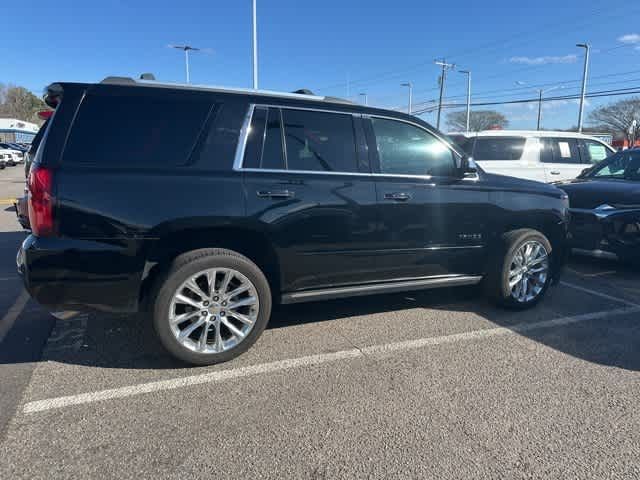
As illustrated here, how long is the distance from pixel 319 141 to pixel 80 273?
6.39 feet

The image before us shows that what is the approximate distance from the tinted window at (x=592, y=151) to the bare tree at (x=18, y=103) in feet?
333

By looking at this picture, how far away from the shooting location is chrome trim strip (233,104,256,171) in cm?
329

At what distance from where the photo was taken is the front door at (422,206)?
151 inches

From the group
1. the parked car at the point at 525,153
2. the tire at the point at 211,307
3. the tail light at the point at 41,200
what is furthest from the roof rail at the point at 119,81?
the parked car at the point at 525,153

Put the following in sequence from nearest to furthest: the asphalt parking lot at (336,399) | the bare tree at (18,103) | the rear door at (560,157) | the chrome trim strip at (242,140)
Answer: the asphalt parking lot at (336,399), the chrome trim strip at (242,140), the rear door at (560,157), the bare tree at (18,103)

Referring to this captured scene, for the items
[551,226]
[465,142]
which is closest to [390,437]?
[551,226]

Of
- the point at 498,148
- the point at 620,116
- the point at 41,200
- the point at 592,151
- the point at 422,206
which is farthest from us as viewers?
the point at 620,116

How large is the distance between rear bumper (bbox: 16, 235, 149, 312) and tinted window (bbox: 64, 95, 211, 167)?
1.83 feet

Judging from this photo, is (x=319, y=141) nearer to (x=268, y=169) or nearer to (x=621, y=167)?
(x=268, y=169)

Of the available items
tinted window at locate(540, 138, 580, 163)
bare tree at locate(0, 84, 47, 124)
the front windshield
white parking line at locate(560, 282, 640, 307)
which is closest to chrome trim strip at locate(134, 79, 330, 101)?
white parking line at locate(560, 282, 640, 307)

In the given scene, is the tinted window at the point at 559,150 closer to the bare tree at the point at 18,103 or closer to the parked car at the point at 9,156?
the parked car at the point at 9,156

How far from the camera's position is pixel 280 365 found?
3.34 meters

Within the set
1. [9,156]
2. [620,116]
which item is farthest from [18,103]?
[620,116]

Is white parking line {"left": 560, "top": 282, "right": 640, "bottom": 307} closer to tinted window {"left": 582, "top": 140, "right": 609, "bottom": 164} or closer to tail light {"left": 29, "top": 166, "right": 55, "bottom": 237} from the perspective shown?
tail light {"left": 29, "top": 166, "right": 55, "bottom": 237}
